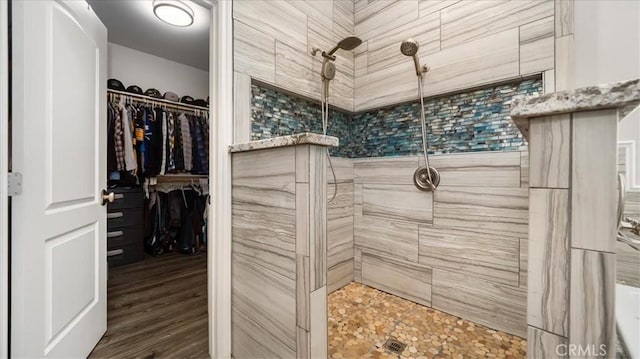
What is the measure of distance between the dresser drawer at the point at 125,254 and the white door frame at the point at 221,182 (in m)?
2.03

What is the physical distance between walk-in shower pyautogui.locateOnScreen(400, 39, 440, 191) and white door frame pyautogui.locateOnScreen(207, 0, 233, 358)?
1.06 metres

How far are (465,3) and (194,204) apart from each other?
11.1ft

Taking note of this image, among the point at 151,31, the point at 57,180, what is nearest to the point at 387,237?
the point at 57,180

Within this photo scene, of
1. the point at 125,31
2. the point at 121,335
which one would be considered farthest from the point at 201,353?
the point at 125,31

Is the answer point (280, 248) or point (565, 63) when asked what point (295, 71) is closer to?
point (280, 248)

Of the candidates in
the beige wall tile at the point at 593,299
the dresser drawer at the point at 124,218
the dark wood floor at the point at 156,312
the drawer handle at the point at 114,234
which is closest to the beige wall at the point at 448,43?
the beige wall tile at the point at 593,299

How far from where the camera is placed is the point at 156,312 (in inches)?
66.6

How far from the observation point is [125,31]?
108 inches

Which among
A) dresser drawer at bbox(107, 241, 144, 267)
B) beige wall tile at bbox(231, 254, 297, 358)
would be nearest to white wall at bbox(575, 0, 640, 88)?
beige wall tile at bbox(231, 254, 297, 358)

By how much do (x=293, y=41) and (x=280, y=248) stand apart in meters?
1.30

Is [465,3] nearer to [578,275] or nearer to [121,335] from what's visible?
[578,275]

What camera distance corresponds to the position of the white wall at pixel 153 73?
301 centimetres

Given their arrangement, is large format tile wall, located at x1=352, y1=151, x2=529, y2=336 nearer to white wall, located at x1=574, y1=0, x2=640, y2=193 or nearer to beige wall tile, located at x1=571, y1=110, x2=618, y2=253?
white wall, located at x1=574, y1=0, x2=640, y2=193

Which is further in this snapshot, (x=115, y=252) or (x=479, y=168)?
(x=115, y=252)
